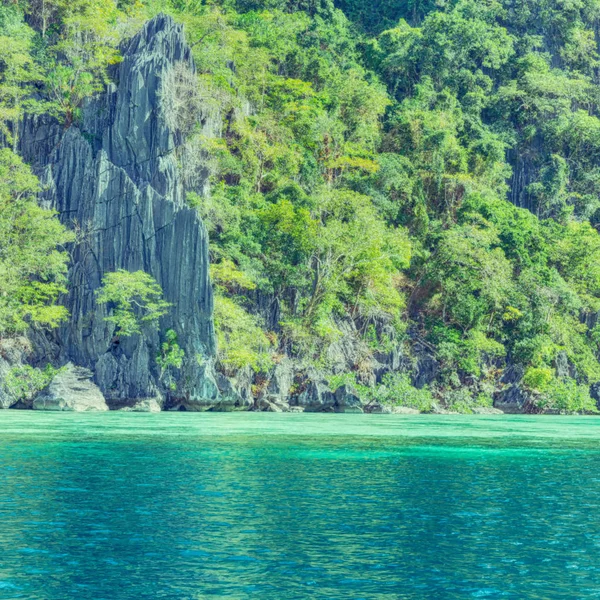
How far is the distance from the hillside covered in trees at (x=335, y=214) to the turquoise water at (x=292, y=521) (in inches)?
910

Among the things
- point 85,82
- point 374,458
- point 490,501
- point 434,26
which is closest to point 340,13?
point 434,26

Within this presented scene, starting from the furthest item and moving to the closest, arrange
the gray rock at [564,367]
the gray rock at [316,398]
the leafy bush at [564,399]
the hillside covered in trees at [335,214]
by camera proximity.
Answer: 1. the gray rock at [564,367]
2. the leafy bush at [564,399]
3. the gray rock at [316,398]
4. the hillside covered in trees at [335,214]

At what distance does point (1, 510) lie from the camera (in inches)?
492

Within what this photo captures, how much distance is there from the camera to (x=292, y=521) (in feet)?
39.8

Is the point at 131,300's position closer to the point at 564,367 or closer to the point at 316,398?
the point at 316,398

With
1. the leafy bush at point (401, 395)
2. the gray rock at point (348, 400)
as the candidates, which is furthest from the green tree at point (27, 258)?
the leafy bush at point (401, 395)

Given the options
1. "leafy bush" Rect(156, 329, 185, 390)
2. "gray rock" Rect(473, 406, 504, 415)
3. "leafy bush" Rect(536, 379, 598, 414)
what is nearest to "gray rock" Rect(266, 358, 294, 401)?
"leafy bush" Rect(156, 329, 185, 390)

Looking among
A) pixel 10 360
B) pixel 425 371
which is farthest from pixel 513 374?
pixel 10 360

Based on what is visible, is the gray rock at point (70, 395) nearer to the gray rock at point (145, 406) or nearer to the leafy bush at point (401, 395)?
the gray rock at point (145, 406)

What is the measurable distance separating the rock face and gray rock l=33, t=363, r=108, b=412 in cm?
102

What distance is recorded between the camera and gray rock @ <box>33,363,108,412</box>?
40000 mm

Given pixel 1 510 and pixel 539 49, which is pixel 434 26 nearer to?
pixel 539 49

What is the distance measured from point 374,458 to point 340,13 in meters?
58.0

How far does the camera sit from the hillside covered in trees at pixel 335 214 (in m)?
45.5
